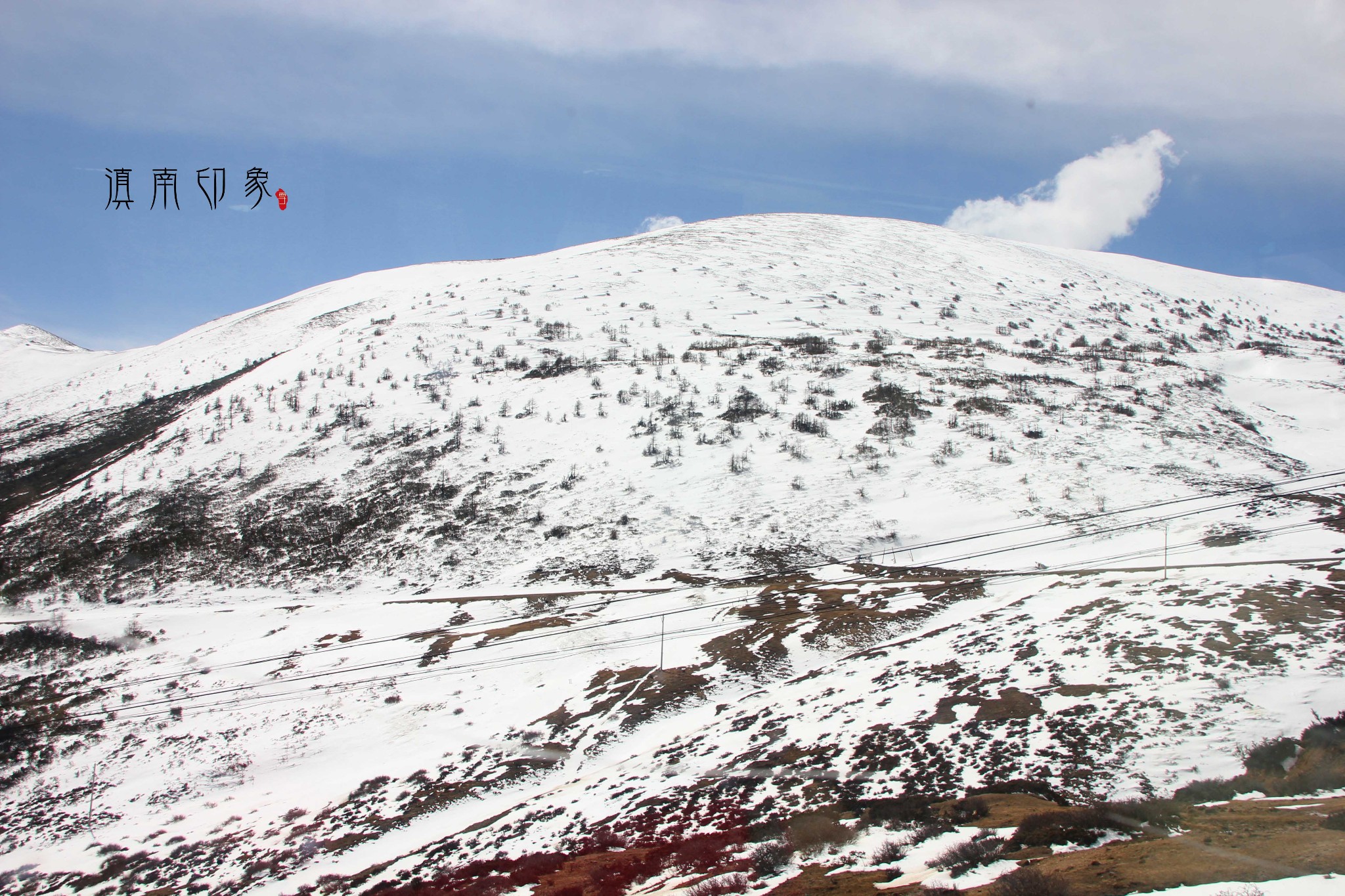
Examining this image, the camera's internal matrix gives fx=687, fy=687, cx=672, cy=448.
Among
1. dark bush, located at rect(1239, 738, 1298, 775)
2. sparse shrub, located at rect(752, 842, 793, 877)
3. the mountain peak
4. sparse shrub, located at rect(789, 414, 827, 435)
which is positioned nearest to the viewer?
sparse shrub, located at rect(752, 842, 793, 877)

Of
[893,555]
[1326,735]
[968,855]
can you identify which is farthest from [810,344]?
[968,855]

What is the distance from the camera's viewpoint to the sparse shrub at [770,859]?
920 cm

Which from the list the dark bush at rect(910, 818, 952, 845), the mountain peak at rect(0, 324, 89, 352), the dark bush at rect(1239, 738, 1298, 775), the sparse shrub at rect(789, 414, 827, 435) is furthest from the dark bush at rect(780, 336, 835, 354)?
the mountain peak at rect(0, 324, 89, 352)

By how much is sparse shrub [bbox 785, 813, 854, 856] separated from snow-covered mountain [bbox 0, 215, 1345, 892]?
617 millimetres

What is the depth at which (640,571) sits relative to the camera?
2267 centimetres

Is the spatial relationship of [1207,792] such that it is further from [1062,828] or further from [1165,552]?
[1165,552]

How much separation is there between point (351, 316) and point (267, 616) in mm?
34844

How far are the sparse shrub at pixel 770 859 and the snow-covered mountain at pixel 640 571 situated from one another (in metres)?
1.45

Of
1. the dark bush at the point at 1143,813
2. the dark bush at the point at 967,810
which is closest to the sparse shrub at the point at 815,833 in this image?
the dark bush at the point at 967,810

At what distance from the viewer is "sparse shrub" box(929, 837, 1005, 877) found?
805 cm

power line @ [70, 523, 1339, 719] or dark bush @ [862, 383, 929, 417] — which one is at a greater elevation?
dark bush @ [862, 383, 929, 417]

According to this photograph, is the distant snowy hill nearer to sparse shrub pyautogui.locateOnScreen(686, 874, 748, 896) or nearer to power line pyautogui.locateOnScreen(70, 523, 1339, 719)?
power line pyautogui.locateOnScreen(70, 523, 1339, 719)

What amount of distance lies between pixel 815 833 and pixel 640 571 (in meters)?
13.2

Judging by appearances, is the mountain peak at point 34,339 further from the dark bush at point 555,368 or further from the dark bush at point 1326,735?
the dark bush at point 1326,735
